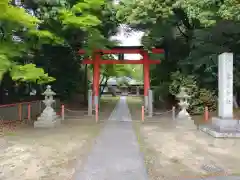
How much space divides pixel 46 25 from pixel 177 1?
725cm

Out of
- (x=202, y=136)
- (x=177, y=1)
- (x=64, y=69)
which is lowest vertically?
(x=202, y=136)

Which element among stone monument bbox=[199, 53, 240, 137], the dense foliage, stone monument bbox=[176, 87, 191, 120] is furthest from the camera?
stone monument bbox=[176, 87, 191, 120]

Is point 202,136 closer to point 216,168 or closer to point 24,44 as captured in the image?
point 216,168

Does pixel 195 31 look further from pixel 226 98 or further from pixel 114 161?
pixel 114 161

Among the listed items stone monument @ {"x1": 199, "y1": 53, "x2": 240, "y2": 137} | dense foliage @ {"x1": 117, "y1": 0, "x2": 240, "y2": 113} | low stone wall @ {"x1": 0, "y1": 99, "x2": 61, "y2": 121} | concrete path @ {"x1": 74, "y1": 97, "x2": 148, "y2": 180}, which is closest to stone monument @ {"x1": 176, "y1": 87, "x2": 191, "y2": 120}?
dense foliage @ {"x1": 117, "y1": 0, "x2": 240, "y2": 113}

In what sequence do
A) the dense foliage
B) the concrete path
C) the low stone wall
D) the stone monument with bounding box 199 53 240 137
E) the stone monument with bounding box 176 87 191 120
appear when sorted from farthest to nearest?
the stone monument with bounding box 176 87 191 120
the low stone wall
the dense foliage
the stone monument with bounding box 199 53 240 137
the concrete path

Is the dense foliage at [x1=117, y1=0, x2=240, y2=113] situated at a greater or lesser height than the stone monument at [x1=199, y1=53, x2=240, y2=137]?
greater

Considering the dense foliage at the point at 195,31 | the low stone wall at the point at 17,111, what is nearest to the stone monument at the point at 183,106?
the dense foliage at the point at 195,31

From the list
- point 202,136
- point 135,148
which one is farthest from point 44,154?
point 202,136

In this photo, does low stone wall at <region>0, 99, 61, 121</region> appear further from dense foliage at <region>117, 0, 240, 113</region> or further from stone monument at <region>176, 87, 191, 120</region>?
stone monument at <region>176, 87, 191, 120</region>

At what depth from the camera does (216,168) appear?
5.85 metres

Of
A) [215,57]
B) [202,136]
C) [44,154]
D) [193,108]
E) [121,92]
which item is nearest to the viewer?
[44,154]

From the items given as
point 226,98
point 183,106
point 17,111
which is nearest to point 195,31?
point 183,106

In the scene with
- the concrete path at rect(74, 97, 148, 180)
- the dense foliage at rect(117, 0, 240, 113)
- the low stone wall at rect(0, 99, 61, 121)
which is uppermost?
the dense foliage at rect(117, 0, 240, 113)
